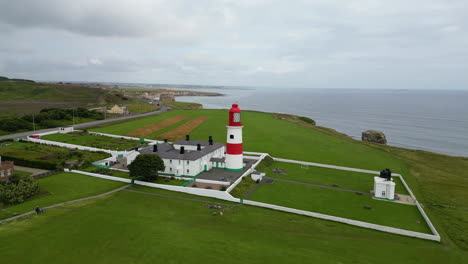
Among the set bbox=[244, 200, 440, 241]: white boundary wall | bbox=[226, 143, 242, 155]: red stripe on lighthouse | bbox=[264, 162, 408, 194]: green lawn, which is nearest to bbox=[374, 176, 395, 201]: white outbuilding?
bbox=[264, 162, 408, 194]: green lawn

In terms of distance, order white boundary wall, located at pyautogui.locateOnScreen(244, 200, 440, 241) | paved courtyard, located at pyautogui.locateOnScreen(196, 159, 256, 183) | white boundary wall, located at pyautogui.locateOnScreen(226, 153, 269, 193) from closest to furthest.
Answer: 1. white boundary wall, located at pyautogui.locateOnScreen(244, 200, 440, 241)
2. white boundary wall, located at pyautogui.locateOnScreen(226, 153, 269, 193)
3. paved courtyard, located at pyautogui.locateOnScreen(196, 159, 256, 183)

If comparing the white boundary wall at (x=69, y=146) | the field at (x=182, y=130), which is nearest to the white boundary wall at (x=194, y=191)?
the white boundary wall at (x=69, y=146)

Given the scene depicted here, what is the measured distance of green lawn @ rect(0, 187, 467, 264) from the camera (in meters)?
20.6

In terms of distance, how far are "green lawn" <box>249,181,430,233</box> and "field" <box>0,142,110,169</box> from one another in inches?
1243

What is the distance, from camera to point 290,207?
31062mm

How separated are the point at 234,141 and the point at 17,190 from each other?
2772 cm

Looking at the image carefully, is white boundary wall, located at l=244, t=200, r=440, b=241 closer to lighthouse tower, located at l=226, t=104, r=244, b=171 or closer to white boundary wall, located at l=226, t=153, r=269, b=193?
white boundary wall, located at l=226, t=153, r=269, b=193

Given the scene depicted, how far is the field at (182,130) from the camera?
69319 millimetres

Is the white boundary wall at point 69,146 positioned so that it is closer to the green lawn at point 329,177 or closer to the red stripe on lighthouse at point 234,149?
the red stripe on lighthouse at point 234,149

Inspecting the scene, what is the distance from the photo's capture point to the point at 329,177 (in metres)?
42.2

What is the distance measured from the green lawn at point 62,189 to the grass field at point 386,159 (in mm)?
30361

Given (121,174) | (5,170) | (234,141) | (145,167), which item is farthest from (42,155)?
(234,141)

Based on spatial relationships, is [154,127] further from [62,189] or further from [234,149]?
[62,189]

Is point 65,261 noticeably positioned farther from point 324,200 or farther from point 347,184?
point 347,184
